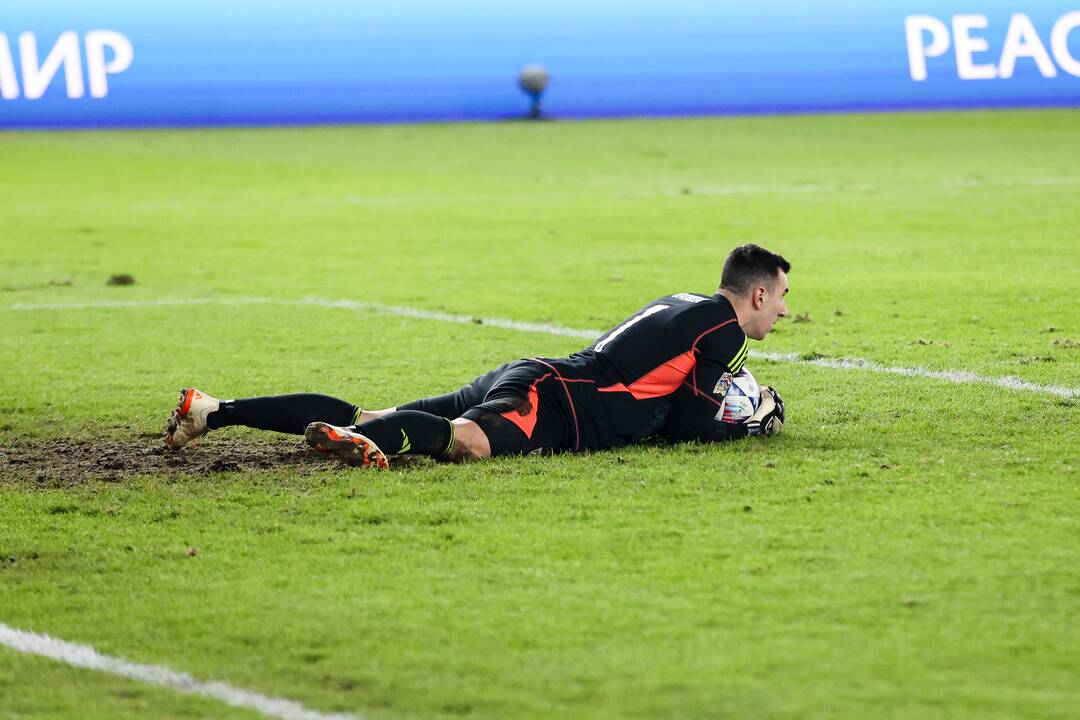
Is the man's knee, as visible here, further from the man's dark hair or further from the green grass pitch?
the man's dark hair

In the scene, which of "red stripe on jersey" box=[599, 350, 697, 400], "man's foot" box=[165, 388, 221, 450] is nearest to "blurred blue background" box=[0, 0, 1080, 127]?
"man's foot" box=[165, 388, 221, 450]

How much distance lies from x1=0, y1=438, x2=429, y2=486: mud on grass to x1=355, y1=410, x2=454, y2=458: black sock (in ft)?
0.45

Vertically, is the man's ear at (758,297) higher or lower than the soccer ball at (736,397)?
higher

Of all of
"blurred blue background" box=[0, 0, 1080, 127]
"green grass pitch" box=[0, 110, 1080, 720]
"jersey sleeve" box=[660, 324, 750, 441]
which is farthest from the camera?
"blurred blue background" box=[0, 0, 1080, 127]

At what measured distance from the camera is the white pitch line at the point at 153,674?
3.67 m

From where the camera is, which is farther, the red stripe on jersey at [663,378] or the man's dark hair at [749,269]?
the man's dark hair at [749,269]

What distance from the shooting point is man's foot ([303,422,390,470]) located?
5.88 meters

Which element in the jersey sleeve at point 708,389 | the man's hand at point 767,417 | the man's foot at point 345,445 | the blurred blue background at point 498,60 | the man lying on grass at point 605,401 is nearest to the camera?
the man's foot at point 345,445

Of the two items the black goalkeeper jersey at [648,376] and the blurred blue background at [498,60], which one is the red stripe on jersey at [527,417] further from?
the blurred blue background at [498,60]

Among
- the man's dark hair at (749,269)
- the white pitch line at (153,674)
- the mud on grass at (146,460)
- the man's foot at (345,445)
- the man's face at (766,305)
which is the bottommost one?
the white pitch line at (153,674)

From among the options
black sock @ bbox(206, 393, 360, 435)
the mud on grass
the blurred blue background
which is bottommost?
the mud on grass

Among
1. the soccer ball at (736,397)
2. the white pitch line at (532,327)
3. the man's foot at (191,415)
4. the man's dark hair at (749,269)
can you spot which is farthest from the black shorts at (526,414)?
the white pitch line at (532,327)

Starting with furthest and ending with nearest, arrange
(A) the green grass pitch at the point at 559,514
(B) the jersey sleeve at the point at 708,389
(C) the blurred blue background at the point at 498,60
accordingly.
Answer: (C) the blurred blue background at the point at 498,60
(B) the jersey sleeve at the point at 708,389
(A) the green grass pitch at the point at 559,514

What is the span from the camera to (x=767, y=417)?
644 centimetres
